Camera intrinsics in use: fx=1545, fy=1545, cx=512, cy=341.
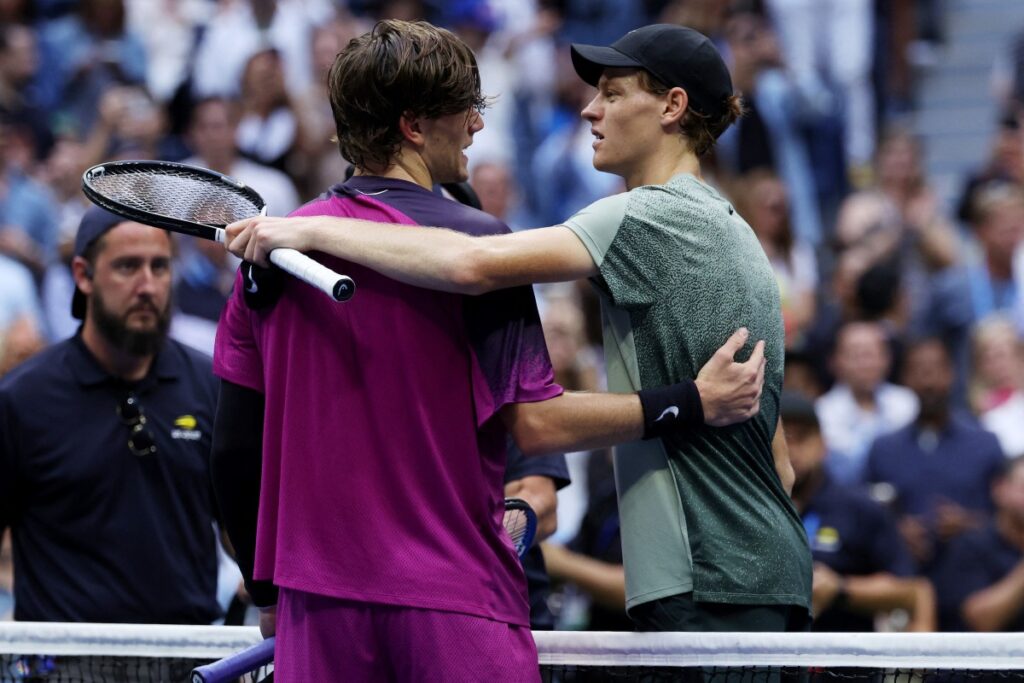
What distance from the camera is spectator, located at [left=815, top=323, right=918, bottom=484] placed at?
9031mm

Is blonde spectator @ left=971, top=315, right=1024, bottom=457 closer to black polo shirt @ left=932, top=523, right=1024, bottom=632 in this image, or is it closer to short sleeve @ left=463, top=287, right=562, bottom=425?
black polo shirt @ left=932, top=523, right=1024, bottom=632

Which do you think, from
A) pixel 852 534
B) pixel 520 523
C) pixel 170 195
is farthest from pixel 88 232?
pixel 852 534

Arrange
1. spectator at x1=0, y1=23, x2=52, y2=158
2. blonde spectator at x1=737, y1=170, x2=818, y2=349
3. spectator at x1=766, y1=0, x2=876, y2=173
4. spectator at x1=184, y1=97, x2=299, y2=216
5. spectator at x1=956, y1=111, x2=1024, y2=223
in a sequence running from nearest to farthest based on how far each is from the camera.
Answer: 1. spectator at x1=184, y1=97, x2=299, y2=216
2. blonde spectator at x1=737, y1=170, x2=818, y2=349
3. spectator at x1=956, y1=111, x2=1024, y2=223
4. spectator at x1=0, y1=23, x2=52, y2=158
5. spectator at x1=766, y1=0, x2=876, y2=173

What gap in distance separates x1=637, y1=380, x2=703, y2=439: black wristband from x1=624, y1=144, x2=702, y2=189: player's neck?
597 mm

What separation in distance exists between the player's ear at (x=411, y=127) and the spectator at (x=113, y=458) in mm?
1894

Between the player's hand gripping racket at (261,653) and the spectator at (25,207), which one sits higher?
the spectator at (25,207)

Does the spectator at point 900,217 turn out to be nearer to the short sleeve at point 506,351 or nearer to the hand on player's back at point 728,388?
the hand on player's back at point 728,388

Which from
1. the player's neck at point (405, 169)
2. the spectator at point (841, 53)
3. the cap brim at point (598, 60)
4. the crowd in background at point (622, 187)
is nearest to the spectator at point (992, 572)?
the crowd in background at point (622, 187)

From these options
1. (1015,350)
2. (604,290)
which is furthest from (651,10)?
(604,290)

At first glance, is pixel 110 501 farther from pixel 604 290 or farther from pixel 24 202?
pixel 24 202

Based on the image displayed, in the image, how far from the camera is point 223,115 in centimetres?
1045

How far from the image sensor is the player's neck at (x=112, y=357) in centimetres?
516

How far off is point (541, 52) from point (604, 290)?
9.10 m

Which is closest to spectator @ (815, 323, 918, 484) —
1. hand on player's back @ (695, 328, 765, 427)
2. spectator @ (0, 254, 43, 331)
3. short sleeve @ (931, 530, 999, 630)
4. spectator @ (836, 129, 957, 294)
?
spectator @ (836, 129, 957, 294)
